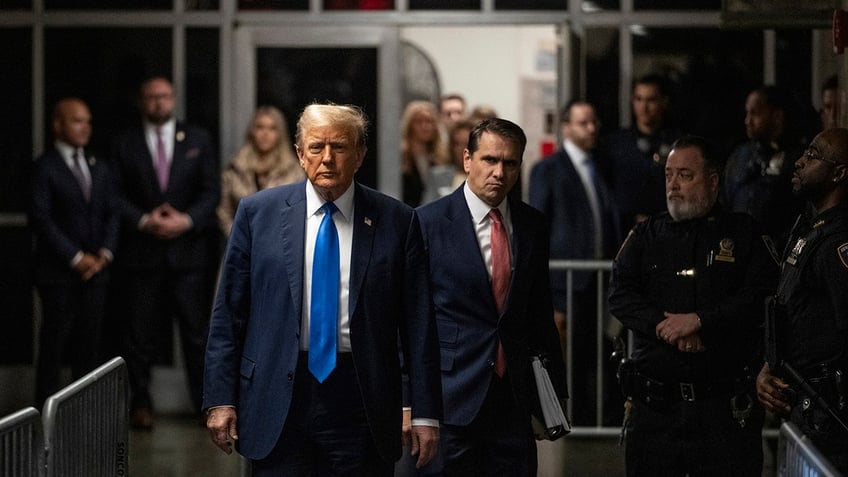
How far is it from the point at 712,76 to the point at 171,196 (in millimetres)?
3841

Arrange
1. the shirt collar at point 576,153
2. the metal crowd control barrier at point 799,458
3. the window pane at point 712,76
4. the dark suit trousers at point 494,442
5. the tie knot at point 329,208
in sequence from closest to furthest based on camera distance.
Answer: the metal crowd control barrier at point 799,458 → the tie knot at point 329,208 → the dark suit trousers at point 494,442 → the shirt collar at point 576,153 → the window pane at point 712,76

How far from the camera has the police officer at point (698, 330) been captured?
6.48 meters

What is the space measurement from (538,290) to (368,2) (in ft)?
18.2

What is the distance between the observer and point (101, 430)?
5652 mm

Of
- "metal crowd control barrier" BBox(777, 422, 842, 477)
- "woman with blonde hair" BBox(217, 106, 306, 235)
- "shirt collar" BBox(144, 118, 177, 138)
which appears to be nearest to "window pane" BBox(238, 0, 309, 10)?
"woman with blonde hair" BBox(217, 106, 306, 235)

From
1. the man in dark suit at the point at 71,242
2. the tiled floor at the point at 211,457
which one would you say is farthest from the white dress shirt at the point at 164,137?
the tiled floor at the point at 211,457

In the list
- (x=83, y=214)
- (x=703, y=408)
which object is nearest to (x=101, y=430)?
(x=703, y=408)

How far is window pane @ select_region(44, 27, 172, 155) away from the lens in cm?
1153

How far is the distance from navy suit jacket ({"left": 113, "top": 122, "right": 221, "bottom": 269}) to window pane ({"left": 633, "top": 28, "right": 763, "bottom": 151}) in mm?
3284

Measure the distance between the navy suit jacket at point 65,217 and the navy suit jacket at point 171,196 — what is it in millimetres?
185

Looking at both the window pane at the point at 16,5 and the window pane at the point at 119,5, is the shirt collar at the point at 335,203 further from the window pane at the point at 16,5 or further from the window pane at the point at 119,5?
the window pane at the point at 16,5

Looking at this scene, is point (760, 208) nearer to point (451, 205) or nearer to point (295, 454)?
point (451, 205)

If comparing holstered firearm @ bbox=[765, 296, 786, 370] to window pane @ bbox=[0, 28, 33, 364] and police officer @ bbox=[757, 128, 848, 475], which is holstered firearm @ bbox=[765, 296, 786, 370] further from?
window pane @ bbox=[0, 28, 33, 364]

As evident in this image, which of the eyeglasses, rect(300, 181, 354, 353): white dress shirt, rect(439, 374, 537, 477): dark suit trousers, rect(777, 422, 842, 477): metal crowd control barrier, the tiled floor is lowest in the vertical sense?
the tiled floor
